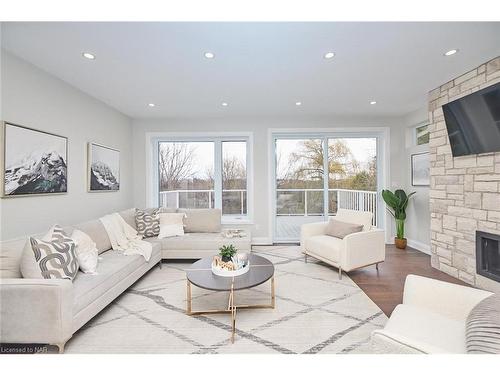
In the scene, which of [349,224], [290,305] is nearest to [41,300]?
[290,305]

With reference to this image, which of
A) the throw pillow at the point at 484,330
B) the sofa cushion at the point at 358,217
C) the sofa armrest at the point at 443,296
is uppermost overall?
the sofa cushion at the point at 358,217

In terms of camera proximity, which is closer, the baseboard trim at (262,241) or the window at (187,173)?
the baseboard trim at (262,241)

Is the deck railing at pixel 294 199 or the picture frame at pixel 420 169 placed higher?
the picture frame at pixel 420 169

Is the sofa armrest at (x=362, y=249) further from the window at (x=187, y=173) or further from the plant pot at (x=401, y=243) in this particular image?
the window at (x=187, y=173)

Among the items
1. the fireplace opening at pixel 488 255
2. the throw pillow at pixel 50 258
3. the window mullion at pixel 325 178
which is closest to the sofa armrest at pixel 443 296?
the fireplace opening at pixel 488 255

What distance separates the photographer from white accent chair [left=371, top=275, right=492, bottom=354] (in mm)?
1017

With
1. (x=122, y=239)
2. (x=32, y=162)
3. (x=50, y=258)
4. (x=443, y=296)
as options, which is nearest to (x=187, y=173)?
(x=122, y=239)

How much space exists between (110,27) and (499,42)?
3422 millimetres

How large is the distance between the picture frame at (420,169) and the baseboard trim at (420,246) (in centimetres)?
107

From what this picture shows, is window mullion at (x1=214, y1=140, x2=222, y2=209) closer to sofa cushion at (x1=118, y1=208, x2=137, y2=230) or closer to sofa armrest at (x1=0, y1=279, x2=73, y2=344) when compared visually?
sofa cushion at (x1=118, y1=208, x2=137, y2=230)

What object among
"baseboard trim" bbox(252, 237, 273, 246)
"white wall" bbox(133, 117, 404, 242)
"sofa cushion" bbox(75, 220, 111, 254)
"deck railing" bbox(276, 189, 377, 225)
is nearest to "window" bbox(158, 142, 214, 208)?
"white wall" bbox(133, 117, 404, 242)

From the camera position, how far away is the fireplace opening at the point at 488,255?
97.3 inches

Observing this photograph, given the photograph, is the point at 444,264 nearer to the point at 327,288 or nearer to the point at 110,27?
the point at 327,288

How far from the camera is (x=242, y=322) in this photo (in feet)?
6.54
